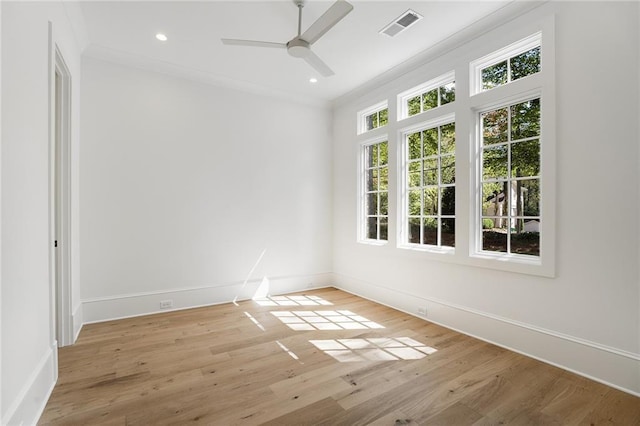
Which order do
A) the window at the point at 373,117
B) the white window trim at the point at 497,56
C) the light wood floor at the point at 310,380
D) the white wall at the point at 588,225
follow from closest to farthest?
the light wood floor at the point at 310,380 → the white wall at the point at 588,225 → the white window trim at the point at 497,56 → the window at the point at 373,117

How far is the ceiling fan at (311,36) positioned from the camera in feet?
7.62

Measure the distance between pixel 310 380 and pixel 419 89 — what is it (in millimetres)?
3481

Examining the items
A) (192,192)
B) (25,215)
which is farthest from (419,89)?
(25,215)

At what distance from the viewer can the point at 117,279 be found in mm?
3664

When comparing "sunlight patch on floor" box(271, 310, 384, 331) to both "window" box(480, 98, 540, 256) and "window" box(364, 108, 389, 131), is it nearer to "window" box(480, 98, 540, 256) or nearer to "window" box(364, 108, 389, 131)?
"window" box(480, 98, 540, 256)

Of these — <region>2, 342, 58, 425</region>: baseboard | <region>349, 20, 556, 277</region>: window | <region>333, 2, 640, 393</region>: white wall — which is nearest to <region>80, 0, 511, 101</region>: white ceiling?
<region>349, 20, 556, 277</region>: window

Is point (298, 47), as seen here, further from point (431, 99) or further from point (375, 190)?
point (375, 190)

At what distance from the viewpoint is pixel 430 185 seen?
385 centimetres

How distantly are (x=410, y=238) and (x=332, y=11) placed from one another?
9.13ft

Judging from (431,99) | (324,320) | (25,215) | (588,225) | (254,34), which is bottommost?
(324,320)

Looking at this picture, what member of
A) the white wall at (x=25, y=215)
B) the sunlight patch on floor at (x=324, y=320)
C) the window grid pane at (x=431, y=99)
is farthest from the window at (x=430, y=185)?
the white wall at (x=25, y=215)

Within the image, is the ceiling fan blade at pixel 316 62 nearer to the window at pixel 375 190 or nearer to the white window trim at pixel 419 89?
the white window trim at pixel 419 89

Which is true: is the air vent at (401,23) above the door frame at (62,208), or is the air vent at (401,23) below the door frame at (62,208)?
above

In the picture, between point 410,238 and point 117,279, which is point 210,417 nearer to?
point 117,279
